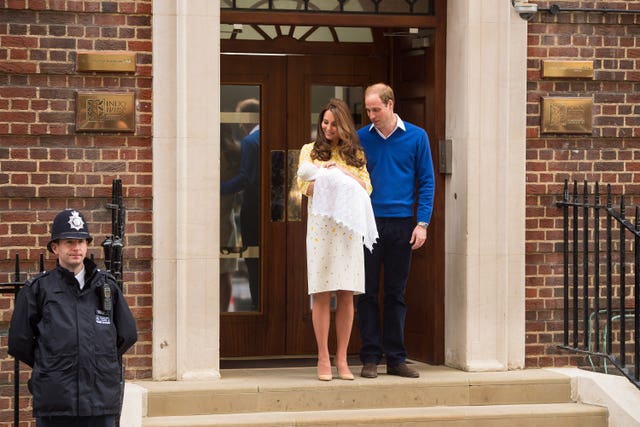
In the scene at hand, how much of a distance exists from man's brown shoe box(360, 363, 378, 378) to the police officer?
2.88 m

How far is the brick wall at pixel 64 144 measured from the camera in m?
8.60

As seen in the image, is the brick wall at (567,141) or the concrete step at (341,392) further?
the brick wall at (567,141)

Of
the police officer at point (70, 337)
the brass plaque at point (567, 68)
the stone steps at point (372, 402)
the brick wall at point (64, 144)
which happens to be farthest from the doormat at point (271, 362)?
the police officer at point (70, 337)

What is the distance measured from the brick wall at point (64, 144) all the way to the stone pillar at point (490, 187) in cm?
210

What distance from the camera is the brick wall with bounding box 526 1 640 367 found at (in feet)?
30.6

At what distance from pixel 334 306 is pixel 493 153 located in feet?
6.21

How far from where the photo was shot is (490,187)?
9.18m

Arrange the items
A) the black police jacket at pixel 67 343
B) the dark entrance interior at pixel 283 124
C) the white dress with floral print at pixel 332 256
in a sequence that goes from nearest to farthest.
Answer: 1. the black police jacket at pixel 67 343
2. the white dress with floral print at pixel 332 256
3. the dark entrance interior at pixel 283 124

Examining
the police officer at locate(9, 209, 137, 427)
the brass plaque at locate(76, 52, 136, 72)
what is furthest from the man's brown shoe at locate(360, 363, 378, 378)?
the police officer at locate(9, 209, 137, 427)

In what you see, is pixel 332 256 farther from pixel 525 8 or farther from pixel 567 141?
pixel 525 8

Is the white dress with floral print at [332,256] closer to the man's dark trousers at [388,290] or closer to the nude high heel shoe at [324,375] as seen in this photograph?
the man's dark trousers at [388,290]

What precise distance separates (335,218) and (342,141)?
1.68 feet

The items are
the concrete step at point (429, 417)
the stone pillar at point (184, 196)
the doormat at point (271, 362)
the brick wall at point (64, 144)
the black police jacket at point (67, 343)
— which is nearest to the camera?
the black police jacket at point (67, 343)

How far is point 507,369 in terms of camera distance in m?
9.21
